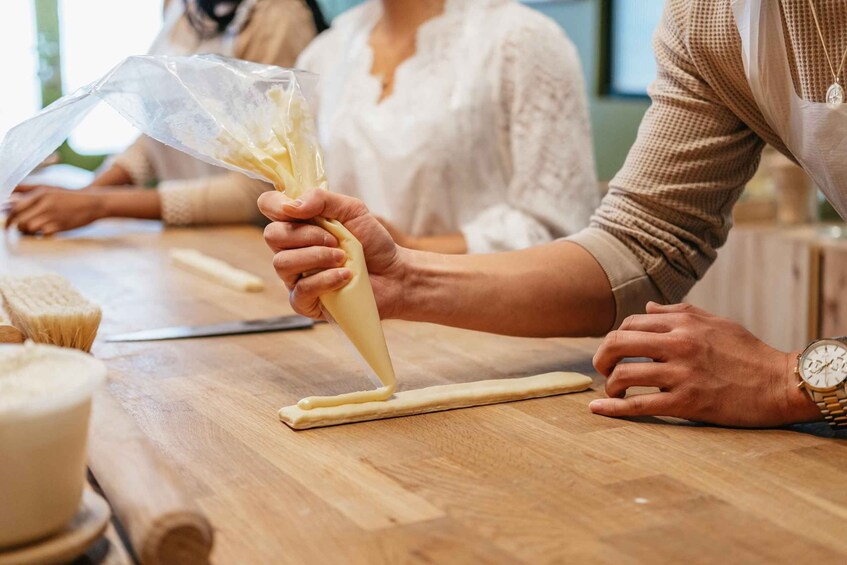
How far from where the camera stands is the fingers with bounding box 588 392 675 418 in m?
0.97

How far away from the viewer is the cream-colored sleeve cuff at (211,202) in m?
2.40

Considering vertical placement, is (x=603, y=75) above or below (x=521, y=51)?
below

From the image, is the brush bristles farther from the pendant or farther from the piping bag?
the pendant

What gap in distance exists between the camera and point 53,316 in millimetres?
1085

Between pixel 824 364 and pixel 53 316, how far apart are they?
794 mm

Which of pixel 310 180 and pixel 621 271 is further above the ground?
pixel 310 180

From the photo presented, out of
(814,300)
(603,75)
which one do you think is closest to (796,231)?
(814,300)

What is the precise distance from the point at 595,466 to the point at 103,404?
411 mm

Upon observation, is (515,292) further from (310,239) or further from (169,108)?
(169,108)

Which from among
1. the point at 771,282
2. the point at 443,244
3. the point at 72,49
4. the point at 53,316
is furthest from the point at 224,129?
the point at 72,49

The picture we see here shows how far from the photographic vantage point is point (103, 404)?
0.82 meters

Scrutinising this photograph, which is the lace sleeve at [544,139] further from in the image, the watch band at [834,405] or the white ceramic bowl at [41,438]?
the white ceramic bowl at [41,438]

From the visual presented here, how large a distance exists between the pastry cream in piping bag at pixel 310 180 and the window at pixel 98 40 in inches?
161

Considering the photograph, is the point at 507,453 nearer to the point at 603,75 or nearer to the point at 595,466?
the point at 595,466
